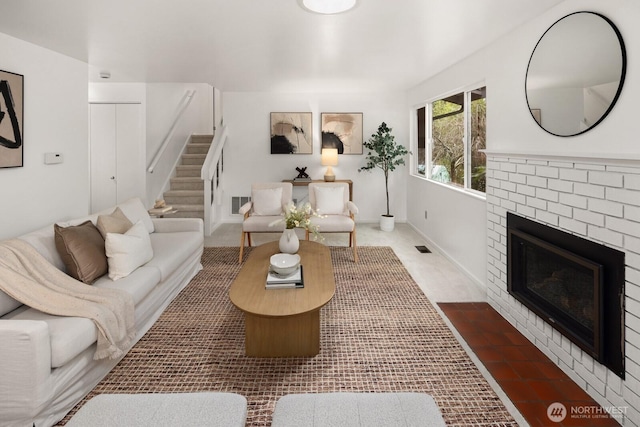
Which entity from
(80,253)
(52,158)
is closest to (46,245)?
(80,253)

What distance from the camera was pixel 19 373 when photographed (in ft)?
5.87

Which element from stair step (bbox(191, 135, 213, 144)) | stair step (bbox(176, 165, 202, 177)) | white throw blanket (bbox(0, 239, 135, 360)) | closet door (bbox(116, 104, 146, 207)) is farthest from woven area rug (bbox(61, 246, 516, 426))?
stair step (bbox(191, 135, 213, 144))

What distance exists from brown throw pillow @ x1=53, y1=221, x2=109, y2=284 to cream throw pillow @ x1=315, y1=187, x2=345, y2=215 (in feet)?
9.81

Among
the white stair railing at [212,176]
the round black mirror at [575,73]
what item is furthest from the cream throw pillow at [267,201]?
the round black mirror at [575,73]

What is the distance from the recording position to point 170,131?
683 centimetres

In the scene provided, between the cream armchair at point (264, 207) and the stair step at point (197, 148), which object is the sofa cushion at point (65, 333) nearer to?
the cream armchair at point (264, 207)

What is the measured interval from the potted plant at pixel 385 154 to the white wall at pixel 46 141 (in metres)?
4.23

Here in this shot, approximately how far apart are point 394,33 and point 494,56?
3.17 feet

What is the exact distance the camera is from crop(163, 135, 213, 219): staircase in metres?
6.39

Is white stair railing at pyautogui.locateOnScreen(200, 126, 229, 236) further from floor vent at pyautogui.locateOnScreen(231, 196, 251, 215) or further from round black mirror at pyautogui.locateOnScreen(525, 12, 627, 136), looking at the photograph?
round black mirror at pyautogui.locateOnScreen(525, 12, 627, 136)

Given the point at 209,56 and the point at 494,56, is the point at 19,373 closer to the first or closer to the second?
the point at 209,56

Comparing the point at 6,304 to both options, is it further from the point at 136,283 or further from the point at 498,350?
the point at 498,350

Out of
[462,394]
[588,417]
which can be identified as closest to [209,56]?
[462,394]

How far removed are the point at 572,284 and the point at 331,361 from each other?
1.57 meters
